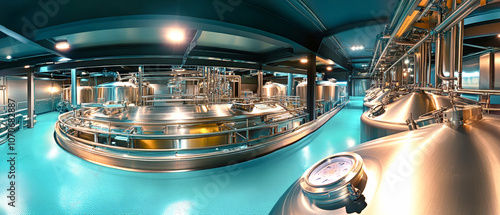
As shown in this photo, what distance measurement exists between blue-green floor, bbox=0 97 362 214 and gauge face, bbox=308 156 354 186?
5.23 feet

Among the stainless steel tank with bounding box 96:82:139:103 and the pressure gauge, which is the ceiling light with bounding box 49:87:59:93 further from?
the pressure gauge

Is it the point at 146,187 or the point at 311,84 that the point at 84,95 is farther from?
the point at 311,84

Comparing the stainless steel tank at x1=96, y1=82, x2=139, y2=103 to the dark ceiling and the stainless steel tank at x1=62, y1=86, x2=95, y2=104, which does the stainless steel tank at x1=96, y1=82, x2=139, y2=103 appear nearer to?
the dark ceiling

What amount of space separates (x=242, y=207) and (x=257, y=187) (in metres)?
0.54

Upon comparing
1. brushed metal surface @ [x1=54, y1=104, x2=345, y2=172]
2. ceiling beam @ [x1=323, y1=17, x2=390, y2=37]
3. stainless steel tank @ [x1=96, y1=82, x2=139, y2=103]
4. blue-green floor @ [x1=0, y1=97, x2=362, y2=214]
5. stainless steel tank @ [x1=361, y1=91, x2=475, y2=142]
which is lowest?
blue-green floor @ [x1=0, y1=97, x2=362, y2=214]

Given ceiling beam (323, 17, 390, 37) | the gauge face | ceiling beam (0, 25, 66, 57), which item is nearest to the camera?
the gauge face

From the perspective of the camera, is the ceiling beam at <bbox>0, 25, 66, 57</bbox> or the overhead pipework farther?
the overhead pipework

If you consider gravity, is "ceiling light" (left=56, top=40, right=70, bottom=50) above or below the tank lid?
above

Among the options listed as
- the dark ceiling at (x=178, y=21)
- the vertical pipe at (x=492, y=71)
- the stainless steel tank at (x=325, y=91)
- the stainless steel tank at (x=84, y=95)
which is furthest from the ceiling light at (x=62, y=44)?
the stainless steel tank at (x=325, y=91)

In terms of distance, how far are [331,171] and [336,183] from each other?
169mm

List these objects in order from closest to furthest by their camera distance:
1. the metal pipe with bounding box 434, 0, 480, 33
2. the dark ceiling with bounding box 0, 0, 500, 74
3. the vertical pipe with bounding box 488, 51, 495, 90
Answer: the metal pipe with bounding box 434, 0, 480, 33 → the dark ceiling with bounding box 0, 0, 500, 74 → the vertical pipe with bounding box 488, 51, 495, 90

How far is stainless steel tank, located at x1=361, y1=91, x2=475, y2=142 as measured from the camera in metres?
2.36

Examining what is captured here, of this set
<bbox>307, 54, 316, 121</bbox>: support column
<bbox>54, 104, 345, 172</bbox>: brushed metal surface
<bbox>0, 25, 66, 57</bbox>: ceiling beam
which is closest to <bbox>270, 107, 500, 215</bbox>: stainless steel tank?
<bbox>54, 104, 345, 172</bbox>: brushed metal surface

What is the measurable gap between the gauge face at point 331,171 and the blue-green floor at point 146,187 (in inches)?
62.8
